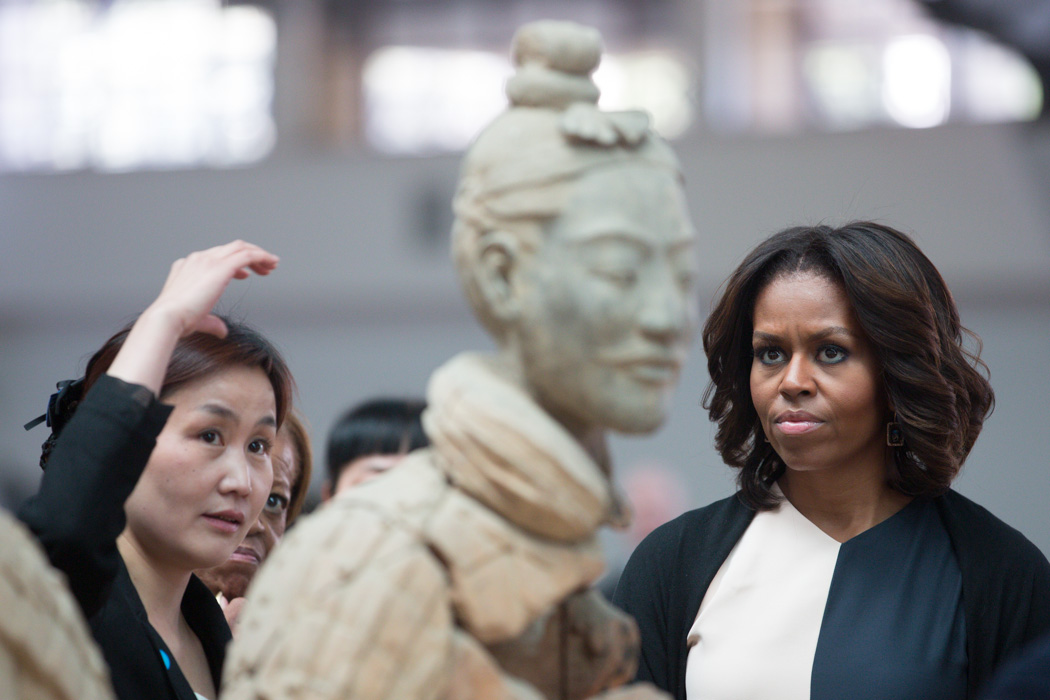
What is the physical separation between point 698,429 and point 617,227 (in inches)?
246

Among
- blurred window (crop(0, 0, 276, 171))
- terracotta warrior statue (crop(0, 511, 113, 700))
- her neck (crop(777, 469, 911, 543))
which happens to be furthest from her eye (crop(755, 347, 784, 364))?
blurred window (crop(0, 0, 276, 171))

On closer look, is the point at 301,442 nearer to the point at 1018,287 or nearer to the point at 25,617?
the point at 25,617

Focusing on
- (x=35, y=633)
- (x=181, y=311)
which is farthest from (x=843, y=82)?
(x=35, y=633)

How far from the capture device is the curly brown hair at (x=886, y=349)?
1893 millimetres

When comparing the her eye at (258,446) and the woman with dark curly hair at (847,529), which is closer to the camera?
the her eye at (258,446)

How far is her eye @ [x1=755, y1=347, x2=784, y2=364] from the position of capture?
1.93m

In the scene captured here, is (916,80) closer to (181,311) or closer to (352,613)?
(181,311)

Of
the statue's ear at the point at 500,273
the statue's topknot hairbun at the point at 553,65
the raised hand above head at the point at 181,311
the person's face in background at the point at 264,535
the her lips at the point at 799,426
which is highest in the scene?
the statue's topknot hairbun at the point at 553,65

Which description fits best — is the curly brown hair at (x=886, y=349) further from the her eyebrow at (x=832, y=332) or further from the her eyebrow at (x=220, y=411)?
the her eyebrow at (x=220, y=411)

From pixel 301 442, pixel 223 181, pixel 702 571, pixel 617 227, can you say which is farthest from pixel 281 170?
pixel 617 227

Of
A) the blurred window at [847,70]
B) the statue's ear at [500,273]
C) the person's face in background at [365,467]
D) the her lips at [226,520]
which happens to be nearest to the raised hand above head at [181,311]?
the her lips at [226,520]

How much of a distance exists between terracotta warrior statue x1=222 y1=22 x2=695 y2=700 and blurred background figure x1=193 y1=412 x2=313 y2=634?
1.04m

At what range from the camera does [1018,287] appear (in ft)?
22.8

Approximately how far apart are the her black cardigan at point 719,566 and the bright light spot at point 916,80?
5.94 meters
